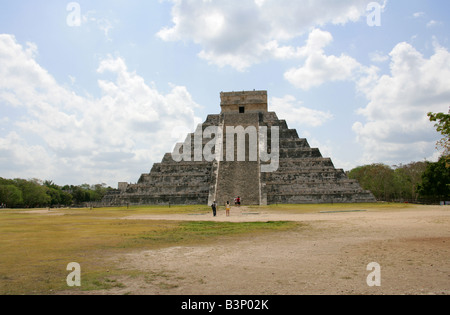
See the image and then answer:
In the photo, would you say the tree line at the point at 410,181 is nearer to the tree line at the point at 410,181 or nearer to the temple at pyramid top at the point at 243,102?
the tree line at the point at 410,181

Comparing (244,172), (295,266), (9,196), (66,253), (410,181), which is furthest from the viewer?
(410,181)

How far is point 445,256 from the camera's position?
639 cm

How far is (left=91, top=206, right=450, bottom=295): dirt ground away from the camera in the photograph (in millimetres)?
4539

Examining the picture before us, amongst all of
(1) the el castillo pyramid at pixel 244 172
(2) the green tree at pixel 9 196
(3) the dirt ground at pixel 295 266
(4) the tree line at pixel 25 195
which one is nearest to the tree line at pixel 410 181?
(1) the el castillo pyramid at pixel 244 172

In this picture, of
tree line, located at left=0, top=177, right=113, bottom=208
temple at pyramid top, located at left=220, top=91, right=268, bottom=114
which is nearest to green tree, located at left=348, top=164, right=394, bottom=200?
temple at pyramid top, located at left=220, top=91, right=268, bottom=114

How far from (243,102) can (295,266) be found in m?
34.2

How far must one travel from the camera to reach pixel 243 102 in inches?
1535

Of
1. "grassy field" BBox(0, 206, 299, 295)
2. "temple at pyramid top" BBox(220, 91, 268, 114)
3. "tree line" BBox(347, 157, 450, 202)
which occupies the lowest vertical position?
"grassy field" BBox(0, 206, 299, 295)

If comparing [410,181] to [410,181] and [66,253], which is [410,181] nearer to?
[410,181]

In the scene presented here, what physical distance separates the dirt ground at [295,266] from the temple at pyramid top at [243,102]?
30.7m

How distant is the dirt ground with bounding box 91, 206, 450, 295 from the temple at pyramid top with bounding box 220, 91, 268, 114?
30.7 m

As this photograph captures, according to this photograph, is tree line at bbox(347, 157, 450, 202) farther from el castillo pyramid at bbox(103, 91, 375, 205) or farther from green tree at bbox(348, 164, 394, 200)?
el castillo pyramid at bbox(103, 91, 375, 205)

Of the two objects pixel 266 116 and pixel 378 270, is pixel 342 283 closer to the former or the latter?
pixel 378 270

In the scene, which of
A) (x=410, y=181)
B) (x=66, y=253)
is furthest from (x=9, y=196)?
(x=410, y=181)
